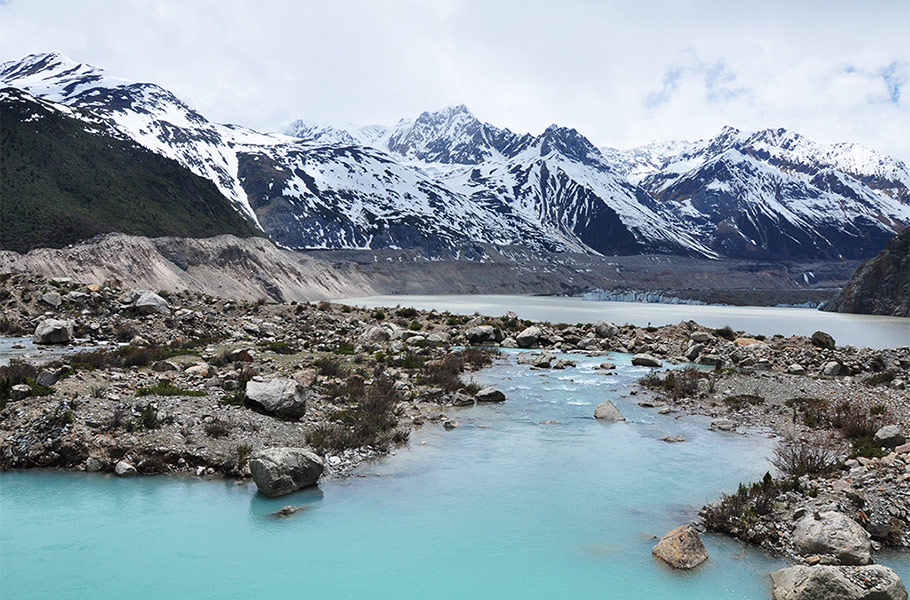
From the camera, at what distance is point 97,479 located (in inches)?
476

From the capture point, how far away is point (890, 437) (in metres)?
14.2

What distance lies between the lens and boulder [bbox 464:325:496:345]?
40228 mm

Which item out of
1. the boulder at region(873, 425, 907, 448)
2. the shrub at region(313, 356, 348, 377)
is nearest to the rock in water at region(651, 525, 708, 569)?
the boulder at region(873, 425, 907, 448)

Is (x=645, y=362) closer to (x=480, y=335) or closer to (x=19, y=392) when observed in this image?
(x=480, y=335)

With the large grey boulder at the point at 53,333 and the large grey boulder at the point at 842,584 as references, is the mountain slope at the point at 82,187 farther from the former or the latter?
the large grey boulder at the point at 842,584

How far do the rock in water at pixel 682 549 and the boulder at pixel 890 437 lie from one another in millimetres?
8032

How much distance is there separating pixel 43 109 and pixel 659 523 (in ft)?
381

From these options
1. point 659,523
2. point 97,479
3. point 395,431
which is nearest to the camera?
point 659,523

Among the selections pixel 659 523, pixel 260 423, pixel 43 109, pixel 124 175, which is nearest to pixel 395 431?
pixel 260 423

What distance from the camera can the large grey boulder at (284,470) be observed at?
11586 mm

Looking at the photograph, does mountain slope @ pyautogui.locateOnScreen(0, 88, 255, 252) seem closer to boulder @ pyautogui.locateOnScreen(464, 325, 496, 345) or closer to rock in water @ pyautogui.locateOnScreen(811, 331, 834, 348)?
boulder @ pyautogui.locateOnScreen(464, 325, 496, 345)

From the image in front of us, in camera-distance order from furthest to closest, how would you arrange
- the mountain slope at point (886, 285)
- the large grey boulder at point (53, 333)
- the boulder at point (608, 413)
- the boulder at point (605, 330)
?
the mountain slope at point (886, 285), the boulder at point (605, 330), the large grey boulder at point (53, 333), the boulder at point (608, 413)

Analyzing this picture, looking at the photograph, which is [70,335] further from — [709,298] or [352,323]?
[709,298]

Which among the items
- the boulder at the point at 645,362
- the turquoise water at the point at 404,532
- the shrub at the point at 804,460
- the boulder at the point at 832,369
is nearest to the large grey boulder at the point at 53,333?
the turquoise water at the point at 404,532
